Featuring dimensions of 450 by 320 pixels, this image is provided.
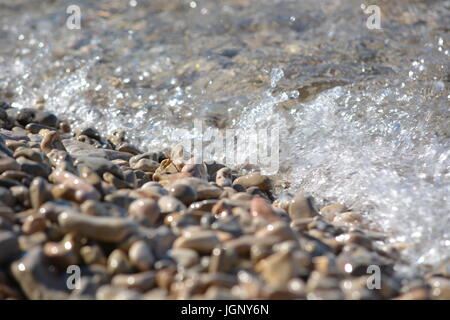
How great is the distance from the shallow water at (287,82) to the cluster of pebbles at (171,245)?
332 mm

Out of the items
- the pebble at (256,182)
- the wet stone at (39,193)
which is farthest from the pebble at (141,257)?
the pebble at (256,182)

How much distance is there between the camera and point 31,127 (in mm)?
3750

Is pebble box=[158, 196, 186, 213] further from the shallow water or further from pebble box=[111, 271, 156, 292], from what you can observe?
the shallow water

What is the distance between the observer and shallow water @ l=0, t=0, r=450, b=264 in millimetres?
3131

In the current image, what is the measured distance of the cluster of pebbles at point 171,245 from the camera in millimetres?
2029

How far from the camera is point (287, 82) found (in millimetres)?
4340

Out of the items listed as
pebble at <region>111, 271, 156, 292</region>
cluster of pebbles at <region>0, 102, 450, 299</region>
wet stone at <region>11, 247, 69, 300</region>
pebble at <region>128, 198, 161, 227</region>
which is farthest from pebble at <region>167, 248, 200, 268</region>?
wet stone at <region>11, 247, 69, 300</region>

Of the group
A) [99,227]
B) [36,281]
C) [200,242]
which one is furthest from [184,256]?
[36,281]

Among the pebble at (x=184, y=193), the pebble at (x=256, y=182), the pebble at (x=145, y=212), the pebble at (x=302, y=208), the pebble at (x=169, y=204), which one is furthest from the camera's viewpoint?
the pebble at (x=256, y=182)

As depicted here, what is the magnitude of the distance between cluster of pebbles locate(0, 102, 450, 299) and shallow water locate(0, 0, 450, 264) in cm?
33

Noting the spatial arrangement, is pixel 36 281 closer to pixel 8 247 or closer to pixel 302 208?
pixel 8 247

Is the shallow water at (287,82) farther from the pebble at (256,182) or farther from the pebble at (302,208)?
the pebble at (302,208)
